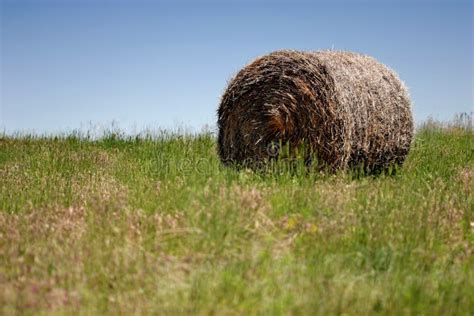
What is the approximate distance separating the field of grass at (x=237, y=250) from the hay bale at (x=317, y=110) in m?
1.42

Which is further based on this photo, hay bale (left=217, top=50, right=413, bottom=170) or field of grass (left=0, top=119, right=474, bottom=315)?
hay bale (left=217, top=50, right=413, bottom=170)

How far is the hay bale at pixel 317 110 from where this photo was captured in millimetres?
9188

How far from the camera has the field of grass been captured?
430 centimetres

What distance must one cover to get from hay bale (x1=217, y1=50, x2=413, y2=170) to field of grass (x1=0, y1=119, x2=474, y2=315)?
56.0 inches

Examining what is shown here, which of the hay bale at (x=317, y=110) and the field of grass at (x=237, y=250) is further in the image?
the hay bale at (x=317, y=110)

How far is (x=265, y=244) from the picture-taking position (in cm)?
538

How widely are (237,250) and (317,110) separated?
4473 mm

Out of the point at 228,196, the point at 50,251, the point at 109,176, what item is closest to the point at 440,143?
the point at 109,176

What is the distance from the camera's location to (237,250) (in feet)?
16.9

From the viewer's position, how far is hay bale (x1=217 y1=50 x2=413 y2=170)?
30.1 feet

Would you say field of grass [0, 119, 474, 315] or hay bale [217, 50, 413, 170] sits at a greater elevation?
hay bale [217, 50, 413, 170]

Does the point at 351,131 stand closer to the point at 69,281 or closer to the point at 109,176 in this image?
the point at 109,176

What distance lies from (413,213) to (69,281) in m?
3.28

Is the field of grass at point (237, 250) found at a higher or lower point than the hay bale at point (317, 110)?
lower
